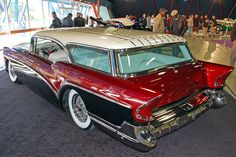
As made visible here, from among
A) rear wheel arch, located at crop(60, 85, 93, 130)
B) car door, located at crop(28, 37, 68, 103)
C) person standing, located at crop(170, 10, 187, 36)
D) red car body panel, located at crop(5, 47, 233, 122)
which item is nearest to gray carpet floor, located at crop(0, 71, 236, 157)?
rear wheel arch, located at crop(60, 85, 93, 130)

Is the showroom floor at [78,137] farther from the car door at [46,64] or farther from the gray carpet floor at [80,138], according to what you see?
the car door at [46,64]

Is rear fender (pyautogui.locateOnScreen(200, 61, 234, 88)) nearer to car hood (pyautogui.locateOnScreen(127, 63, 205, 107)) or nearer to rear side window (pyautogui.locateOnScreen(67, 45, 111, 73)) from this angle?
car hood (pyautogui.locateOnScreen(127, 63, 205, 107))

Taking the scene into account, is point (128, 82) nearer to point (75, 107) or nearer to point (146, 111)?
point (146, 111)

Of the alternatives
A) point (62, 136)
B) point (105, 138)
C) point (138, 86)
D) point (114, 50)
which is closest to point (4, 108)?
point (62, 136)

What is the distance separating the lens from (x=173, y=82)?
2457 millimetres

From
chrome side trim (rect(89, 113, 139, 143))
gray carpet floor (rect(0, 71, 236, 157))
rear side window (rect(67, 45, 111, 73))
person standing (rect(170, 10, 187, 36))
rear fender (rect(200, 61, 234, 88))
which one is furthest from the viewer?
person standing (rect(170, 10, 187, 36))

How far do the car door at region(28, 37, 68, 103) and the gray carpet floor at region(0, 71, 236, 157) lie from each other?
36 centimetres

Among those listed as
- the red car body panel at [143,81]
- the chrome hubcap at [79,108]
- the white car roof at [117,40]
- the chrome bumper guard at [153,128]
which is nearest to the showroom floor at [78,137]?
the chrome hubcap at [79,108]

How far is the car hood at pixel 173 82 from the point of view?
2.30 metres

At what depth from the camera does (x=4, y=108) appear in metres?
3.49

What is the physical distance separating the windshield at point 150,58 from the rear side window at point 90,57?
189mm

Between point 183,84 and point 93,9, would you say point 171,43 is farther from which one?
point 93,9

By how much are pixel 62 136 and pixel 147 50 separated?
1459mm

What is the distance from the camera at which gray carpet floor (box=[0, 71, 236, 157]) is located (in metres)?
2.41
